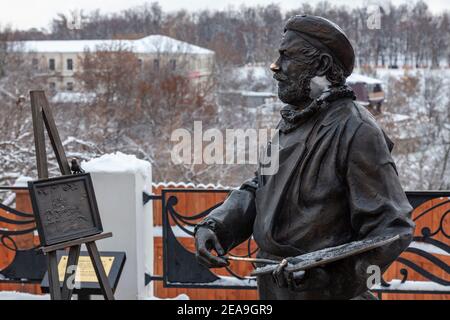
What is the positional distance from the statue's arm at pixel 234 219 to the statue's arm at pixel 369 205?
0.58 meters

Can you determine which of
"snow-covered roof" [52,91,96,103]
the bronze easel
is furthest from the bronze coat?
"snow-covered roof" [52,91,96,103]

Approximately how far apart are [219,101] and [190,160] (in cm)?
1296

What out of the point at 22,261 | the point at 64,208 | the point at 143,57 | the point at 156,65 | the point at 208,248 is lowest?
the point at 22,261

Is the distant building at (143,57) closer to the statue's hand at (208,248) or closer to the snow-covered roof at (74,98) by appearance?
the snow-covered roof at (74,98)

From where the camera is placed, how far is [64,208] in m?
5.34

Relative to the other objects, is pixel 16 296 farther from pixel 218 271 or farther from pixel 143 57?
pixel 143 57

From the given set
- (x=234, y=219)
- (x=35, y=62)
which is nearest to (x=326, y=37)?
(x=234, y=219)

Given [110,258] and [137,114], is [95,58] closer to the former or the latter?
[137,114]

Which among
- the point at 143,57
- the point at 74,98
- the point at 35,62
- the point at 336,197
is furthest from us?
the point at 35,62

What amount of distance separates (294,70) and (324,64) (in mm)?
131

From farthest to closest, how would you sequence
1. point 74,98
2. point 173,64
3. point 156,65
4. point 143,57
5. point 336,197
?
point 143,57 < point 173,64 < point 156,65 < point 74,98 < point 336,197

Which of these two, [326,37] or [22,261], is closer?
[326,37]
